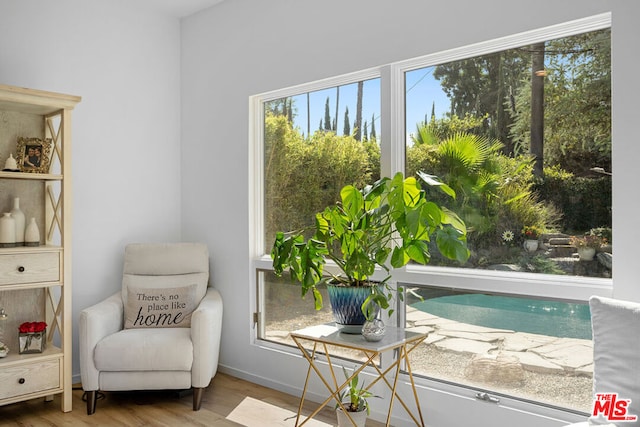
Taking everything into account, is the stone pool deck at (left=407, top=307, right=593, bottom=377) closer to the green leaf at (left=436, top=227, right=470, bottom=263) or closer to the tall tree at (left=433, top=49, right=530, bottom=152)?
the green leaf at (left=436, top=227, right=470, bottom=263)

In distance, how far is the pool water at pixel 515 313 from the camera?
7.96 feet

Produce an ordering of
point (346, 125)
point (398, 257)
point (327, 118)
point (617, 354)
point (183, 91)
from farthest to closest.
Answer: point (183, 91) → point (327, 118) → point (346, 125) → point (398, 257) → point (617, 354)

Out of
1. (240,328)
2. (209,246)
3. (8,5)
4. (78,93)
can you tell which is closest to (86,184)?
(78,93)

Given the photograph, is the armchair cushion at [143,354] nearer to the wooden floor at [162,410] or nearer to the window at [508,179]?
the wooden floor at [162,410]

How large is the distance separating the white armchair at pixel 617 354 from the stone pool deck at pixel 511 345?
515 mm

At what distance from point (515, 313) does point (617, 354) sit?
75 cm

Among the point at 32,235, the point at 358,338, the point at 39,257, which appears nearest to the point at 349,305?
the point at 358,338

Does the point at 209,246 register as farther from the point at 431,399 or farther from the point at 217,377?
the point at 431,399

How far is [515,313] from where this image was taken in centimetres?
260

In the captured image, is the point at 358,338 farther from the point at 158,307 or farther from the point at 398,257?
the point at 158,307

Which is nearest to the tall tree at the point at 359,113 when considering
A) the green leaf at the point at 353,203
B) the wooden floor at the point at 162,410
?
the green leaf at the point at 353,203

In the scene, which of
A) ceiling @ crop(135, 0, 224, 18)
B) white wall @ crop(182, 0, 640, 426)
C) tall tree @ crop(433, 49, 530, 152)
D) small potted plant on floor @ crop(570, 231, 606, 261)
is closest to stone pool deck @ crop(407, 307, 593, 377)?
white wall @ crop(182, 0, 640, 426)

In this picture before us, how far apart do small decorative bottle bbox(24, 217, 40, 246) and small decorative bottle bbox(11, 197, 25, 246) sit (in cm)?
3

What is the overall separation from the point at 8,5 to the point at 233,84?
4.90 feet
